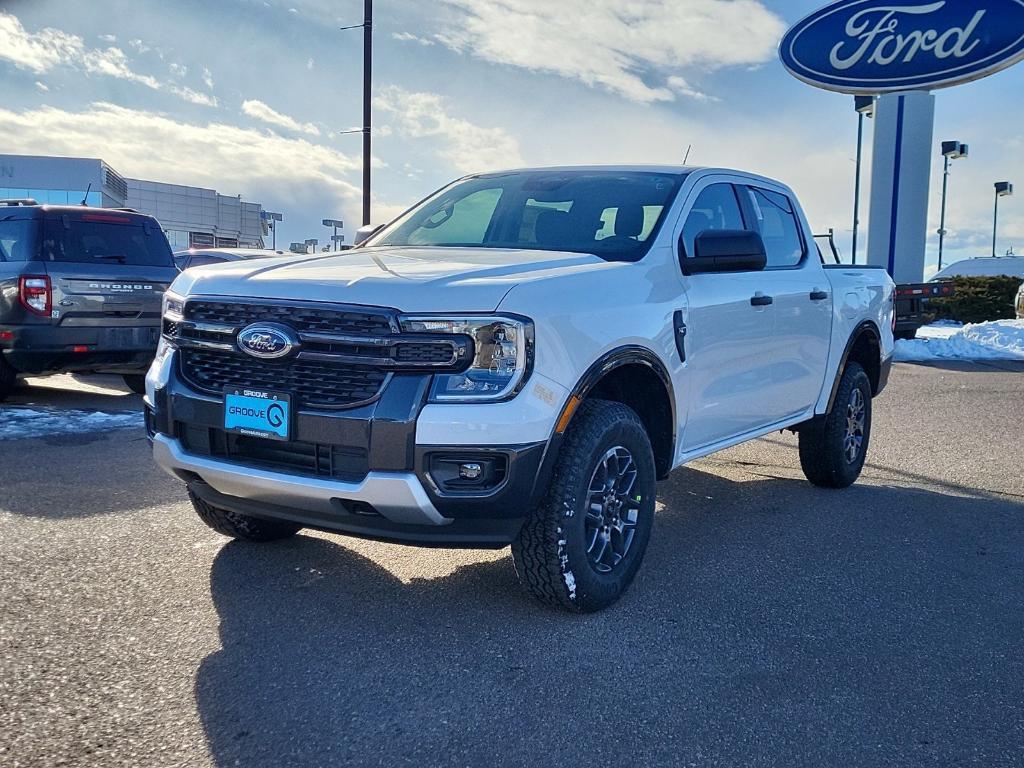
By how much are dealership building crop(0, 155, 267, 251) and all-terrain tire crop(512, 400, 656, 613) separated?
48.0 meters

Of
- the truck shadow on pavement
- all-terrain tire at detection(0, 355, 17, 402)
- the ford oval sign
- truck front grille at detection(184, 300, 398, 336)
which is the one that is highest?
the ford oval sign

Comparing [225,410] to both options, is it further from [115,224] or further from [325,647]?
[115,224]

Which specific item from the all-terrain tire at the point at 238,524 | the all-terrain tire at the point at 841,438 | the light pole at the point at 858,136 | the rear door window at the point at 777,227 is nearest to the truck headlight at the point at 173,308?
the all-terrain tire at the point at 238,524

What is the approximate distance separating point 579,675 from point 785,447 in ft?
16.8

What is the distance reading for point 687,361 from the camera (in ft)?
14.0

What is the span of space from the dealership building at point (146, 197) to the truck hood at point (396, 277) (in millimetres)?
47428

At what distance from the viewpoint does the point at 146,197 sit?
75.9 meters

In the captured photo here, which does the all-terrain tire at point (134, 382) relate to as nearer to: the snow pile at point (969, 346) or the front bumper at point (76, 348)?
the front bumper at point (76, 348)

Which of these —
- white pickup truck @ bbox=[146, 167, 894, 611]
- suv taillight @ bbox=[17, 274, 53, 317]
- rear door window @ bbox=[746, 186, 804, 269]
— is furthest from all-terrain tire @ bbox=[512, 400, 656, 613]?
suv taillight @ bbox=[17, 274, 53, 317]

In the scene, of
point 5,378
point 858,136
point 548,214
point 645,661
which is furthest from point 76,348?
point 858,136

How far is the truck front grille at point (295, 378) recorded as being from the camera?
3.28 metres

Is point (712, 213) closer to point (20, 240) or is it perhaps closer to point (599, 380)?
point (599, 380)

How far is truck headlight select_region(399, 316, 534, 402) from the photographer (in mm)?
3215

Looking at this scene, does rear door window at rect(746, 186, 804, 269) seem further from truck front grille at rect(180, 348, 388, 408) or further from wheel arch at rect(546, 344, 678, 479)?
truck front grille at rect(180, 348, 388, 408)
